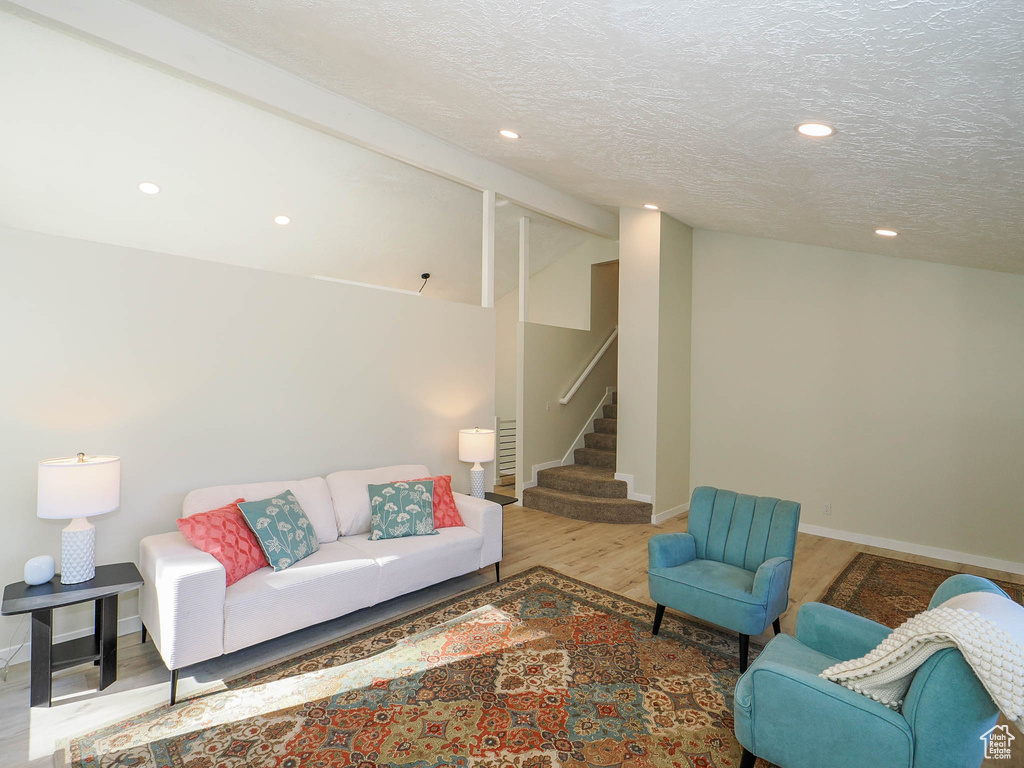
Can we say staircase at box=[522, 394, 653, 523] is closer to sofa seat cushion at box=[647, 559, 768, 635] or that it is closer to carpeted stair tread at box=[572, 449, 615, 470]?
carpeted stair tread at box=[572, 449, 615, 470]

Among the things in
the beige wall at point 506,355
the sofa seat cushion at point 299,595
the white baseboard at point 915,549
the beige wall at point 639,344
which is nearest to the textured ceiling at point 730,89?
the beige wall at point 639,344

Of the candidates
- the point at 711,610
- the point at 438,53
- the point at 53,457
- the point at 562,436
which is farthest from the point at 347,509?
the point at 562,436

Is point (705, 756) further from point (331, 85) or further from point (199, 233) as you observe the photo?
point (199, 233)

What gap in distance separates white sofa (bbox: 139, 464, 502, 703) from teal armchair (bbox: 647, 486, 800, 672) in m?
1.29

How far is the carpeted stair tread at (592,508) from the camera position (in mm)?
5621

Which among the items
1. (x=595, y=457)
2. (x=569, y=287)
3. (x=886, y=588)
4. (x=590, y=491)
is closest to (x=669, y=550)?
(x=886, y=588)

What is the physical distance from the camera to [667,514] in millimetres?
5879

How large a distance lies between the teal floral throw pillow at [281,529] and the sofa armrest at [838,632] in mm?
2578

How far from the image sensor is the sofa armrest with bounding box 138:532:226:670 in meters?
2.46

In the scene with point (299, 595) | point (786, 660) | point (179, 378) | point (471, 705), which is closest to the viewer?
point (786, 660)

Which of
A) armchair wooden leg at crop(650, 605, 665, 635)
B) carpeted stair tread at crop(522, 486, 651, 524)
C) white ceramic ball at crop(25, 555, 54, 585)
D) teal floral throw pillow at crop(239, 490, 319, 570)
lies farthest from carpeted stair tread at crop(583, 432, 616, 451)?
white ceramic ball at crop(25, 555, 54, 585)

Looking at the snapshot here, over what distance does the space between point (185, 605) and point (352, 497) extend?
1.29m

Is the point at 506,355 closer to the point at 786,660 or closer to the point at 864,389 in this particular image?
the point at 864,389

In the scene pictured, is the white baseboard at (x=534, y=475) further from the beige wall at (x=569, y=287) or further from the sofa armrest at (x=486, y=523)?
the sofa armrest at (x=486, y=523)
